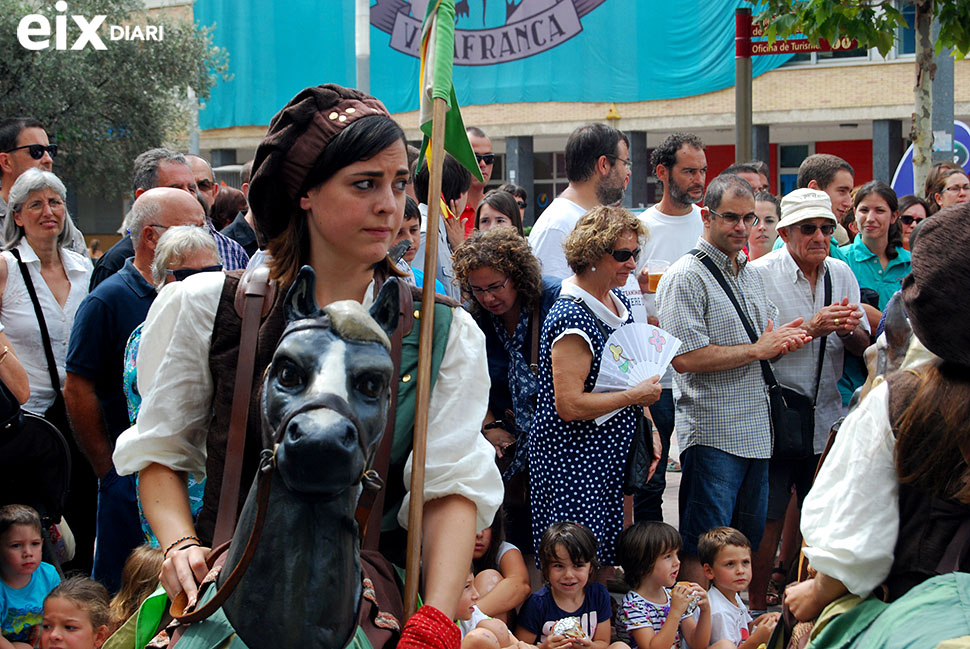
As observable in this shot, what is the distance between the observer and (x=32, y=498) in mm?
5031

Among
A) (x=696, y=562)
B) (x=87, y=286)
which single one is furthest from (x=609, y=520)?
(x=87, y=286)

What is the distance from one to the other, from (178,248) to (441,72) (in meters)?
2.09

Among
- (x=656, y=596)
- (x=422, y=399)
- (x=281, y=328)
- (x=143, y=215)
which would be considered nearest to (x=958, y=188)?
(x=656, y=596)

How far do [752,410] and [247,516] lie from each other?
4321 mm

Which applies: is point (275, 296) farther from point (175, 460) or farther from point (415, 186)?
point (415, 186)

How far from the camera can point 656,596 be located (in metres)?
5.38

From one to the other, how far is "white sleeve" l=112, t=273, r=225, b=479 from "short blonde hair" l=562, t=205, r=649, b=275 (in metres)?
3.10

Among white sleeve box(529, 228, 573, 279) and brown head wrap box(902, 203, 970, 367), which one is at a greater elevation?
white sleeve box(529, 228, 573, 279)

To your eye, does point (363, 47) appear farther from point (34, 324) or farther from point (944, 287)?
point (944, 287)

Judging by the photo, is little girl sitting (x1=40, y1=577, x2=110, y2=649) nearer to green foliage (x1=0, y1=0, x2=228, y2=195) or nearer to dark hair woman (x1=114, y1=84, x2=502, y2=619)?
dark hair woman (x1=114, y1=84, x2=502, y2=619)

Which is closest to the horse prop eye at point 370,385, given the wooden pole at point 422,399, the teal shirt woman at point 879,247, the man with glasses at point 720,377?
the wooden pole at point 422,399

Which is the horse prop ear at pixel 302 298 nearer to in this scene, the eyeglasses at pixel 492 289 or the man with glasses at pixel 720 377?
the eyeglasses at pixel 492 289

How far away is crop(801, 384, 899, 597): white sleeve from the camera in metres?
2.74

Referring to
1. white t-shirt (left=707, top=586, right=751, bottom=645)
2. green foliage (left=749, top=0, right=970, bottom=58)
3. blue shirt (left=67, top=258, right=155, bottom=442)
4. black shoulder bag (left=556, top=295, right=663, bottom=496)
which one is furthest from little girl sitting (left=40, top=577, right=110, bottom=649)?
green foliage (left=749, top=0, right=970, bottom=58)
